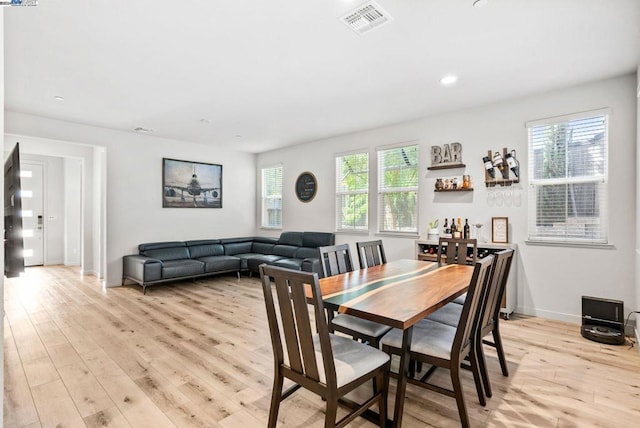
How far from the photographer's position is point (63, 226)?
307 inches

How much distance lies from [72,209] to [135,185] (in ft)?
10.1

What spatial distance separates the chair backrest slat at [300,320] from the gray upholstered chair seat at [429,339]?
630 mm

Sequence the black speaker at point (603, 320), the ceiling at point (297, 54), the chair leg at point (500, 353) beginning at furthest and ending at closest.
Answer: the black speaker at point (603, 320), the chair leg at point (500, 353), the ceiling at point (297, 54)

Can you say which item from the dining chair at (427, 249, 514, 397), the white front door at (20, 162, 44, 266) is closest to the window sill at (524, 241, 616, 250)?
the dining chair at (427, 249, 514, 397)

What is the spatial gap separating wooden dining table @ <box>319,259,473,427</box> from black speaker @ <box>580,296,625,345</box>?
1.57 metres

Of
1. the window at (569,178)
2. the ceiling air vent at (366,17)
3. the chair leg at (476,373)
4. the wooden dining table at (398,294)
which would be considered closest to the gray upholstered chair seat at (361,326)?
the wooden dining table at (398,294)

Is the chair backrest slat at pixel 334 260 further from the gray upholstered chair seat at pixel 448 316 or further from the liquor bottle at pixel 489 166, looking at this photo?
the liquor bottle at pixel 489 166

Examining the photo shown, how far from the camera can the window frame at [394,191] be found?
499cm

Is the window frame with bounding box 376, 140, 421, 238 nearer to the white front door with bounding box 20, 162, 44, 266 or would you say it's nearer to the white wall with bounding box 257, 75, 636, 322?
the white wall with bounding box 257, 75, 636, 322

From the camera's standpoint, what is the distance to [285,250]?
648 cm

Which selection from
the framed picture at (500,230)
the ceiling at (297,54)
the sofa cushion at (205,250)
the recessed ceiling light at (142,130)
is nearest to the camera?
the ceiling at (297,54)

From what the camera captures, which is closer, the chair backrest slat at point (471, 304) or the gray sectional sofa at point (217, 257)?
the chair backrest slat at point (471, 304)

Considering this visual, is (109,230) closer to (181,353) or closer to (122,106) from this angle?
(122,106)

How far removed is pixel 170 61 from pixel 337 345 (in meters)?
2.97
